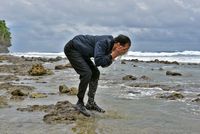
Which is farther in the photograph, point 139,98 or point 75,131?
point 139,98

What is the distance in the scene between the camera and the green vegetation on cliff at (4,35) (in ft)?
426

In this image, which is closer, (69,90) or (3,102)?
(3,102)

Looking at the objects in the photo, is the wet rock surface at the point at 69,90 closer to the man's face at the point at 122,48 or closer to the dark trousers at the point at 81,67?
the dark trousers at the point at 81,67

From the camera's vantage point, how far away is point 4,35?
135 meters

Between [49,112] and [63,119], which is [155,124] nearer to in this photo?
[63,119]

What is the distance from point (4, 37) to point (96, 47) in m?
130

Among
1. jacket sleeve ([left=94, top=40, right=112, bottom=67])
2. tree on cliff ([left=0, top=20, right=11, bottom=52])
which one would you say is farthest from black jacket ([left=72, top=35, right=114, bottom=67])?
tree on cliff ([left=0, top=20, right=11, bottom=52])

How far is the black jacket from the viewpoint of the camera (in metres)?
8.74

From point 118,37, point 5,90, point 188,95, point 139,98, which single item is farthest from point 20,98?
point 188,95

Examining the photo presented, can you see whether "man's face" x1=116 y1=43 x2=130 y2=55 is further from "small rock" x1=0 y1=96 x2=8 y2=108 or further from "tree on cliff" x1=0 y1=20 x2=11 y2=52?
"tree on cliff" x1=0 y1=20 x2=11 y2=52

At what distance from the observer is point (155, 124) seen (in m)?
8.72

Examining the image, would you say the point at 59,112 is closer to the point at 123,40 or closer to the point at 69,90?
the point at 123,40

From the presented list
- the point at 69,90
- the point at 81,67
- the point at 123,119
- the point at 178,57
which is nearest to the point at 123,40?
the point at 81,67

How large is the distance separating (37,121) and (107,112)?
192cm
